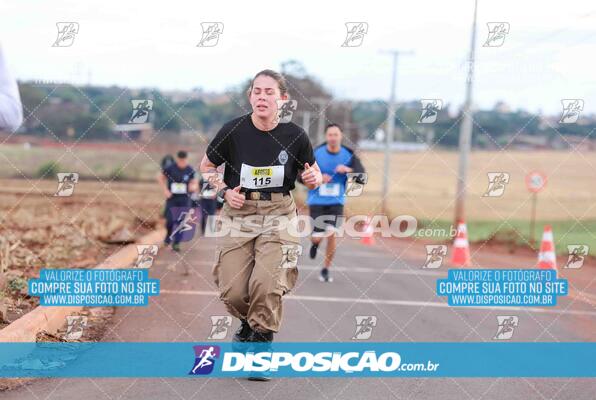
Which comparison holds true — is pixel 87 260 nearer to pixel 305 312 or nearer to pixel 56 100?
pixel 305 312

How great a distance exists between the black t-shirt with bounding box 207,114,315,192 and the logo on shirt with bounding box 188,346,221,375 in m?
1.35

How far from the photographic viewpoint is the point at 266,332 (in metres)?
6.78

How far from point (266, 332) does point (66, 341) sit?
85.1 inches

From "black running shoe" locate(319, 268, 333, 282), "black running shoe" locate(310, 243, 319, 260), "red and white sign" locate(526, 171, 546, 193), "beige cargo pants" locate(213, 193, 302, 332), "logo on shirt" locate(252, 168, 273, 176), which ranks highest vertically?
"logo on shirt" locate(252, 168, 273, 176)

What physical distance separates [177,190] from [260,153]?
331 inches

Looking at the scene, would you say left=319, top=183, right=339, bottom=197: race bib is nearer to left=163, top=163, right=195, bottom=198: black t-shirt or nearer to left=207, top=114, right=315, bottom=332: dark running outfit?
left=163, top=163, right=195, bottom=198: black t-shirt

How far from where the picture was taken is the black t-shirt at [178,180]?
1494 cm

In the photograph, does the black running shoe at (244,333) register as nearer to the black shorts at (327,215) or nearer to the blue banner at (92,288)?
the blue banner at (92,288)

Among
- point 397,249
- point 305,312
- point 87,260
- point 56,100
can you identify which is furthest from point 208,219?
point 56,100

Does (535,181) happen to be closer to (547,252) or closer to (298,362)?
(547,252)

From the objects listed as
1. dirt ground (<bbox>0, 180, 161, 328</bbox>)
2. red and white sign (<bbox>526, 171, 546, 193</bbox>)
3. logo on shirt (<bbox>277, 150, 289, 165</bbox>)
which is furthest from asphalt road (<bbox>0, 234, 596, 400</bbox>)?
red and white sign (<bbox>526, 171, 546, 193</bbox>)

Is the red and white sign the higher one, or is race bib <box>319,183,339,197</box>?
race bib <box>319,183,339,197</box>

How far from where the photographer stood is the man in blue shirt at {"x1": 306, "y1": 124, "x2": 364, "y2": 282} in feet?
A: 40.2

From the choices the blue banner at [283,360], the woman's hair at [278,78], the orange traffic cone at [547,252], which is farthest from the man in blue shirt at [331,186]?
the woman's hair at [278,78]
